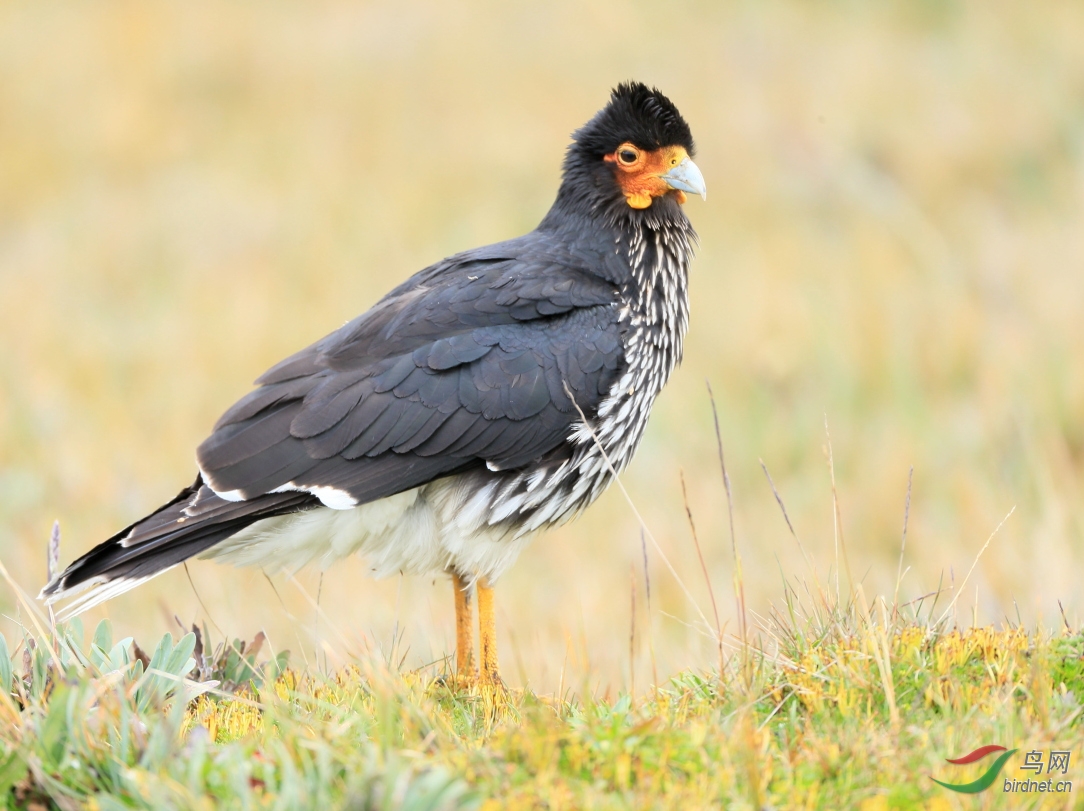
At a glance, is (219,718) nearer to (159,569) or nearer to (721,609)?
(159,569)

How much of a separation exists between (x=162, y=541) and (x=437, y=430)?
1.09m

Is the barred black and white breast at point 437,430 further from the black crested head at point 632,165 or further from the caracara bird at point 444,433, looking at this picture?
the black crested head at point 632,165

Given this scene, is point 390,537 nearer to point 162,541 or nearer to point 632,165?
point 162,541

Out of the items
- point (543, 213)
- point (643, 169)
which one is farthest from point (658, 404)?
point (643, 169)

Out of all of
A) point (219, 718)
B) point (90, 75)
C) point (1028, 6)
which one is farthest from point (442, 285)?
point (1028, 6)

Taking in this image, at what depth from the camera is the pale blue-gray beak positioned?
16.1 feet

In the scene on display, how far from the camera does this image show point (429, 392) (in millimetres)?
4371

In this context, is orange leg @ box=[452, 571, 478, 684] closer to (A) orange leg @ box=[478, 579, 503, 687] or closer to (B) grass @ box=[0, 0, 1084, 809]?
(A) orange leg @ box=[478, 579, 503, 687]

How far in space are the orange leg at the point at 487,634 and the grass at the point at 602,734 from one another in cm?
97

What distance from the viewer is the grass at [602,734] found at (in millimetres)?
2619

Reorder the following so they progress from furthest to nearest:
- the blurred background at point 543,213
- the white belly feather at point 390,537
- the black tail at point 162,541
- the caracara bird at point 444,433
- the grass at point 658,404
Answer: the blurred background at point 543,213 < the white belly feather at point 390,537 < the caracara bird at point 444,433 < the black tail at point 162,541 < the grass at point 658,404

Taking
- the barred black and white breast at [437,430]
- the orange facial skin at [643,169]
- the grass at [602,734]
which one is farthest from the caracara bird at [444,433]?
the grass at [602,734]

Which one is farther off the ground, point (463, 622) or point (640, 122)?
point (640, 122)

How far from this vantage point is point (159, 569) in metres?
4.10
